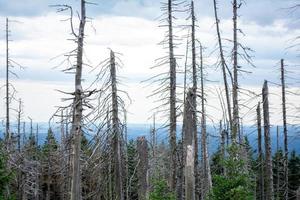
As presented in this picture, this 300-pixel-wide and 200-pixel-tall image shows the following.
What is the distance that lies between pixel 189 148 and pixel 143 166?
2.83 metres

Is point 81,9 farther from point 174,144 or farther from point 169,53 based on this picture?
point 174,144

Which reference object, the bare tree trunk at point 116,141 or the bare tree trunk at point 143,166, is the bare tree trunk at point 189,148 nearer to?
the bare tree trunk at point 143,166

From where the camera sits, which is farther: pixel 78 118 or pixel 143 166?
pixel 143 166

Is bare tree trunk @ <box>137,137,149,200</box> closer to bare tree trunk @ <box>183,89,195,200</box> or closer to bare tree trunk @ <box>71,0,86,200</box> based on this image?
bare tree trunk @ <box>71,0,86,200</box>

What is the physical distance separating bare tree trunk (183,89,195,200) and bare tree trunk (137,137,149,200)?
90.3 inches

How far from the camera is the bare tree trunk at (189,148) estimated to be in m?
12.8

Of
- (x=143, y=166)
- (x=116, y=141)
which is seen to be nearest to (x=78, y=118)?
(x=116, y=141)

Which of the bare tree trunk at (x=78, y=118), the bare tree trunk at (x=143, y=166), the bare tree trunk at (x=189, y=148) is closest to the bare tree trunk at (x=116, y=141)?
the bare tree trunk at (x=143, y=166)

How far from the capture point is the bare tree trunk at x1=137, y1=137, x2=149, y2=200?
1519cm

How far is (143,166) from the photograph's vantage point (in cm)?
1543

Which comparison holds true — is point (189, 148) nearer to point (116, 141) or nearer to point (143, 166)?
point (143, 166)

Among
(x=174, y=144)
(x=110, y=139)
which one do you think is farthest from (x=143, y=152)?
(x=174, y=144)

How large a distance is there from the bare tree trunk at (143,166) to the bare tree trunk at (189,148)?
7.53ft

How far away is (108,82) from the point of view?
15508 millimetres
